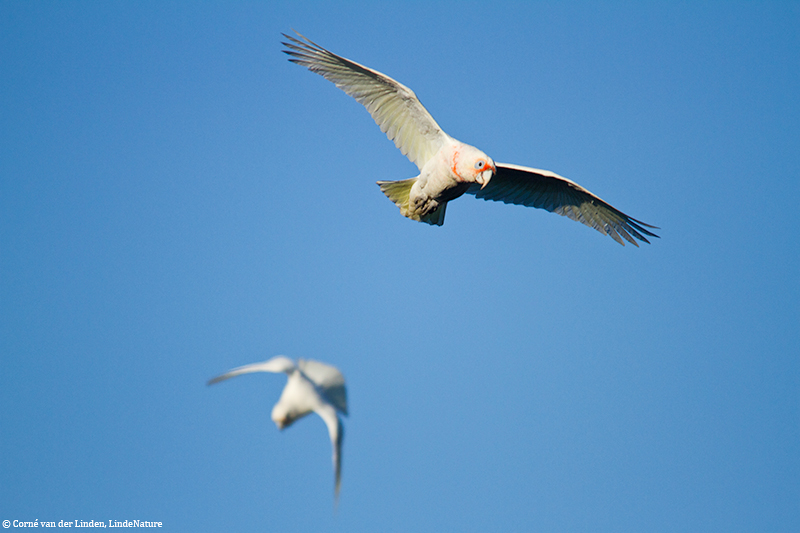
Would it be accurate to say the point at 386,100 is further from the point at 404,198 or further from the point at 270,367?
the point at 270,367

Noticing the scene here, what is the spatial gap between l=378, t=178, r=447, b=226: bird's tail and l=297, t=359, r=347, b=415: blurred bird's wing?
795 centimetres

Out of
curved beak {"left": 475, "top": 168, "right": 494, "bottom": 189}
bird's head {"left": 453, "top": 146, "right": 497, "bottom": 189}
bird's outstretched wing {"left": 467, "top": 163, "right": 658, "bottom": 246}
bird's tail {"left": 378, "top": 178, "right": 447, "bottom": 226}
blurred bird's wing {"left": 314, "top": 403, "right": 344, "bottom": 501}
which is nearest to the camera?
blurred bird's wing {"left": 314, "top": 403, "right": 344, "bottom": 501}

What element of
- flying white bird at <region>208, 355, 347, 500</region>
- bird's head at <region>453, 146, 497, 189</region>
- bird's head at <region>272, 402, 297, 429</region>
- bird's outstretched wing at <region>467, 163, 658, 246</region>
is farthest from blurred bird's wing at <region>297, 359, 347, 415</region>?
bird's outstretched wing at <region>467, 163, 658, 246</region>

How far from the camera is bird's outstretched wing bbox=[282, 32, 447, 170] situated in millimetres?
12531

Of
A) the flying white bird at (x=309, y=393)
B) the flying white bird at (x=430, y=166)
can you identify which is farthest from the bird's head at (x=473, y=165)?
the flying white bird at (x=309, y=393)

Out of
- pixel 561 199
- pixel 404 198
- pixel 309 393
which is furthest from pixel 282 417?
pixel 561 199

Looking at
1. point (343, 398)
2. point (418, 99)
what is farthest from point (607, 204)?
point (343, 398)

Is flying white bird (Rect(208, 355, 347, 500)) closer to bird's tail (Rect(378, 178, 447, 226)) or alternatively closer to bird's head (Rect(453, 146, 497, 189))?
bird's head (Rect(453, 146, 497, 189))

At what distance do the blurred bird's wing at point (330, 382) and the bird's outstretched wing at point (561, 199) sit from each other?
29.1 ft

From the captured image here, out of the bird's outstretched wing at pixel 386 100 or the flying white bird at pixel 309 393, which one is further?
the bird's outstretched wing at pixel 386 100

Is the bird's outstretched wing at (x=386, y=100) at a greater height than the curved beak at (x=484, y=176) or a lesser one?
greater

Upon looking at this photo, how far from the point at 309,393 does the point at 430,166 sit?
25.3ft

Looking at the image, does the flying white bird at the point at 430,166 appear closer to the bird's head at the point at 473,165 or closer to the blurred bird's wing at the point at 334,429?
the bird's head at the point at 473,165

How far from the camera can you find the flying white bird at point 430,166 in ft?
Result: 41.0
